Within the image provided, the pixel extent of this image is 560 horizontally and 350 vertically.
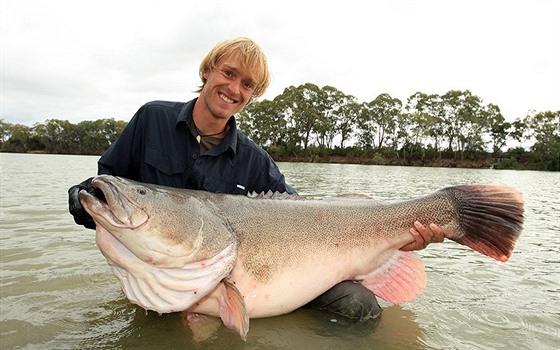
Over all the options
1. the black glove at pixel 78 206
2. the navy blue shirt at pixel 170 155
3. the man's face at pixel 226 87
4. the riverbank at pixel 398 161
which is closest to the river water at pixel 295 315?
the black glove at pixel 78 206

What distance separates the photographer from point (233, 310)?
2.45m

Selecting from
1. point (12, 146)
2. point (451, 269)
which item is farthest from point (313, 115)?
point (12, 146)

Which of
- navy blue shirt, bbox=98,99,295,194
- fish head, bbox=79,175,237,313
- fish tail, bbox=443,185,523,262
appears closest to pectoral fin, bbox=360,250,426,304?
fish tail, bbox=443,185,523,262

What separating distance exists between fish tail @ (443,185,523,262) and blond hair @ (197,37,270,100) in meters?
1.97

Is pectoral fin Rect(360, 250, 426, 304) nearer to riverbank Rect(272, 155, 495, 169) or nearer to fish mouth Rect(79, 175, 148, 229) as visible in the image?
fish mouth Rect(79, 175, 148, 229)

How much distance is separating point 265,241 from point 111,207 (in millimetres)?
1015

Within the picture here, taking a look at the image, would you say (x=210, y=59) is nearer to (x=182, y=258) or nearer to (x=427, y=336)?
(x=182, y=258)

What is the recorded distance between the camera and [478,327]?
3012mm

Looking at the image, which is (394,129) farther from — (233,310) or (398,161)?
(233,310)

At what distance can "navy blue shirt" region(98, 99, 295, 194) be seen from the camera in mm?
3426

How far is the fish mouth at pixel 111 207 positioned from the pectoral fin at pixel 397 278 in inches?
72.1

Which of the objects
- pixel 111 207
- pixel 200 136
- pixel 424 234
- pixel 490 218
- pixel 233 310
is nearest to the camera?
pixel 111 207

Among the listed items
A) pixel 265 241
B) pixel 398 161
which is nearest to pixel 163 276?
pixel 265 241

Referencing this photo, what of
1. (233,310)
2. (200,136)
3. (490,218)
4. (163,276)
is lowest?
(233,310)
